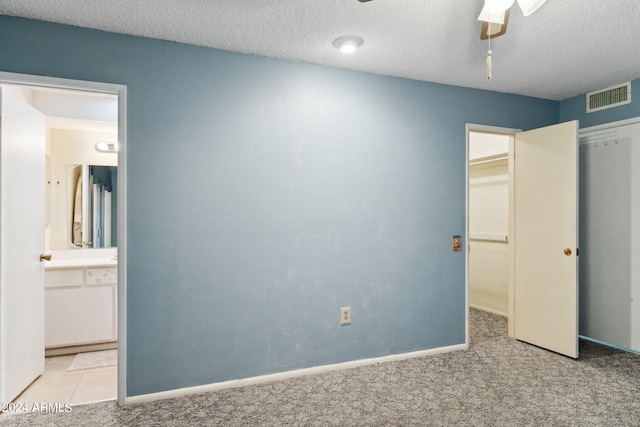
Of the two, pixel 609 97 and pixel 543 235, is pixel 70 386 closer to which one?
pixel 543 235

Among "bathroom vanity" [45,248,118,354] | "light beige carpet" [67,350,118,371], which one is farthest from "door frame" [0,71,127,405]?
"bathroom vanity" [45,248,118,354]

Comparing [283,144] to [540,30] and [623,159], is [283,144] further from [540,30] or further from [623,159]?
[623,159]

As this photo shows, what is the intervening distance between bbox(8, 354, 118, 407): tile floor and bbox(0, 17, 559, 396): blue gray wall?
0.39 metres

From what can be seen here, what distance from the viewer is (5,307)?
2363 millimetres

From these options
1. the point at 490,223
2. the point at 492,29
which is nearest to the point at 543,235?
the point at 490,223

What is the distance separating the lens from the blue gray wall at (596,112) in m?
3.31

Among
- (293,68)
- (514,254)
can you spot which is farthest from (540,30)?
(514,254)

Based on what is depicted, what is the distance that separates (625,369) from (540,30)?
2.58 meters

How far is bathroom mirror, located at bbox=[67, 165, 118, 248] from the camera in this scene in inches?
151

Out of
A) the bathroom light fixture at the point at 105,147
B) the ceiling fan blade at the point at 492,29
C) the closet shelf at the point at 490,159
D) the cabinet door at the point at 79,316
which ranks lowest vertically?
the cabinet door at the point at 79,316

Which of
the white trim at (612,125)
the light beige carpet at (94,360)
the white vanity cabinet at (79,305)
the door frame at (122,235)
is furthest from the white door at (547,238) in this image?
the white vanity cabinet at (79,305)

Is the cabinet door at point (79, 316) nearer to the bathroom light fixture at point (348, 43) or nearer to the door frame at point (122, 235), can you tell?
the door frame at point (122, 235)

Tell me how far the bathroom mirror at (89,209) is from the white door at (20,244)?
966 millimetres

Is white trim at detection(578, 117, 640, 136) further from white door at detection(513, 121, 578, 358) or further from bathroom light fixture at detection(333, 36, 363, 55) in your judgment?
bathroom light fixture at detection(333, 36, 363, 55)
